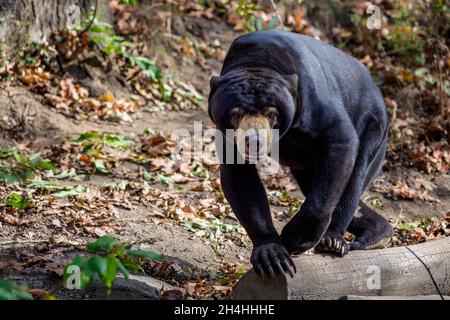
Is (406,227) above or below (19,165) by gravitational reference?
below

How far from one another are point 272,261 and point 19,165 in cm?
210

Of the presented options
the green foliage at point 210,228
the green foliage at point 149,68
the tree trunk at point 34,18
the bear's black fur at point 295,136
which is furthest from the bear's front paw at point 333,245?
the green foliage at point 149,68

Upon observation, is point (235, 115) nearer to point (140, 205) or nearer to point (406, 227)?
point (140, 205)

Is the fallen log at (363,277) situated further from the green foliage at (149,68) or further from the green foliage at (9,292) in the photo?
the green foliage at (149,68)

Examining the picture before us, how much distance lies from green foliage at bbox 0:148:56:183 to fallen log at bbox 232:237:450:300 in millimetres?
1423

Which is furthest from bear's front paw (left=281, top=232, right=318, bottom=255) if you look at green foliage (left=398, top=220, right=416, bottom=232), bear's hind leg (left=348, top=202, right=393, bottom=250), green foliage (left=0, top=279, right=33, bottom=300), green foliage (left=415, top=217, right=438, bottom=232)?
green foliage (left=415, top=217, right=438, bottom=232)

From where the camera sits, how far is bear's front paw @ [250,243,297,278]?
15.3 ft

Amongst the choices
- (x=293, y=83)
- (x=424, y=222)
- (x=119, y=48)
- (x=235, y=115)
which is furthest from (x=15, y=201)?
(x=119, y=48)

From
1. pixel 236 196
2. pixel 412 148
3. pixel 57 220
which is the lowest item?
pixel 412 148

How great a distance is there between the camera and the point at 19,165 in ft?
18.6

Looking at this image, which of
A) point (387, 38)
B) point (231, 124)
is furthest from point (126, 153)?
point (387, 38)

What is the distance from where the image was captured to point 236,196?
5.22m
